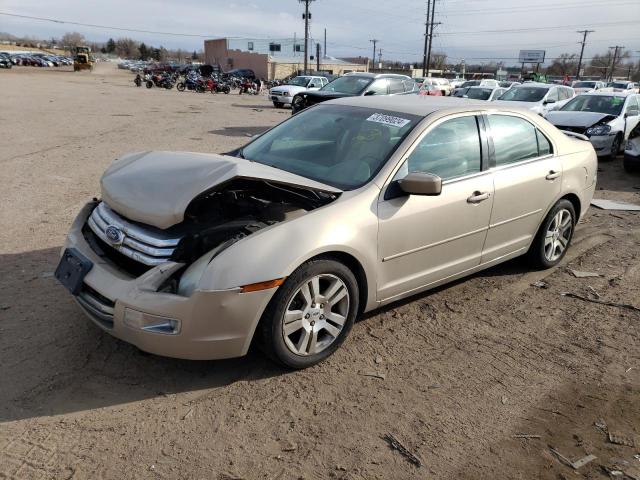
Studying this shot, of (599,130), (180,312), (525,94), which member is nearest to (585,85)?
(525,94)

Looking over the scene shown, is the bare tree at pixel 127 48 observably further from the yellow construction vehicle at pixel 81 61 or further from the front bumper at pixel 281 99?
the front bumper at pixel 281 99

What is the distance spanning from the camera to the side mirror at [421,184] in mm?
3367

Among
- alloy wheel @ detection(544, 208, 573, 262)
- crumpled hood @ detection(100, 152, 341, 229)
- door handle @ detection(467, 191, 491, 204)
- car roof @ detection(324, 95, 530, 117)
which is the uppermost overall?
car roof @ detection(324, 95, 530, 117)

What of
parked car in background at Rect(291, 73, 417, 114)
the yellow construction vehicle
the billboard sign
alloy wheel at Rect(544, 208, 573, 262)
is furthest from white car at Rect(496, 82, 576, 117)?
the billboard sign

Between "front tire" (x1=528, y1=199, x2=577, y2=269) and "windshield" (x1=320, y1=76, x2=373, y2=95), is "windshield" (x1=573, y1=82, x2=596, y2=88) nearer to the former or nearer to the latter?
"windshield" (x1=320, y1=76, x2=373, y2=95)

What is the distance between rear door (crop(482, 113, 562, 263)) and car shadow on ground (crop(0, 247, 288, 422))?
2.28 metres

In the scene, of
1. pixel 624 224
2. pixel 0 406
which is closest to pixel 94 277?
pixel 0 406

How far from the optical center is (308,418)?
291cm

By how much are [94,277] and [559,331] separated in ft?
11.2

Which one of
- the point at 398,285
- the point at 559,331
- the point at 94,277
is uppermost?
the point at 94,277

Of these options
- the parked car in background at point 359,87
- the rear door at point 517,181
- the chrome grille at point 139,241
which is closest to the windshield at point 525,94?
the parked car in background at point 359,87

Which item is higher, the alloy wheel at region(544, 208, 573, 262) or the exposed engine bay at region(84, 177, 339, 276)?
the exposed engine bay at region(84, 177, 339, 276)

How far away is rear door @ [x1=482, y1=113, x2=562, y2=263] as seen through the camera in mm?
4285

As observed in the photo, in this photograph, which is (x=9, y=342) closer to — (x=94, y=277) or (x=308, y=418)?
(x=94, y=277)
